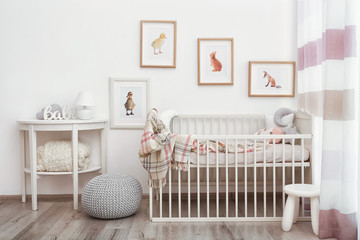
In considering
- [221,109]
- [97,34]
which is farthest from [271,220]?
[97,34]

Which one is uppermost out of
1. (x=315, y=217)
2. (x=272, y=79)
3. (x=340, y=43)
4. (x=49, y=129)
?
(x=340, y=43)

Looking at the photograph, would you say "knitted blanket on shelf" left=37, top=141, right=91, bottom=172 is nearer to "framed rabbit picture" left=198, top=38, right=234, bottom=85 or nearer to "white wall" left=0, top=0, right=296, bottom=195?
"white wall" left=0, top=0, right=296, bottom=195

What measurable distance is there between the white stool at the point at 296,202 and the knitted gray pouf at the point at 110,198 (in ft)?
3.44

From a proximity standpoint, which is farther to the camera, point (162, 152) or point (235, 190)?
point (235, 190)

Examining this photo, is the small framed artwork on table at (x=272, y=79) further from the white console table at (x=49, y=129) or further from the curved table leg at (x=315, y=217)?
the white console table at (x=49, y=129)

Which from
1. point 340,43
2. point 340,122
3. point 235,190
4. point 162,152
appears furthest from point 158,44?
point 340,122

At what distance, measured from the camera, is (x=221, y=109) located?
126 inches

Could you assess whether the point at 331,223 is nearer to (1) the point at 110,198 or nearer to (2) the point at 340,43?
(2) the point at 340,43

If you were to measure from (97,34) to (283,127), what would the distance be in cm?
179

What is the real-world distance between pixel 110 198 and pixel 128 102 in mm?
963

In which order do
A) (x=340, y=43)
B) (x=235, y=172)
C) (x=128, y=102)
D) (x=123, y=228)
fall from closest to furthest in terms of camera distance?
(x=340, y=43), (x=123, y=228), (x=235, y=172), (x=128, y=102)

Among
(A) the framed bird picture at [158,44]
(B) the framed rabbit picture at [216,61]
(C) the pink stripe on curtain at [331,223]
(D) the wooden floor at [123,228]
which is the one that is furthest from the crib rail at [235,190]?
(A) the framed bird picture at [158,44]

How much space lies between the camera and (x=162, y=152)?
7.90 feet

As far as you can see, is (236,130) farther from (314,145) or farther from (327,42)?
(327,42)
